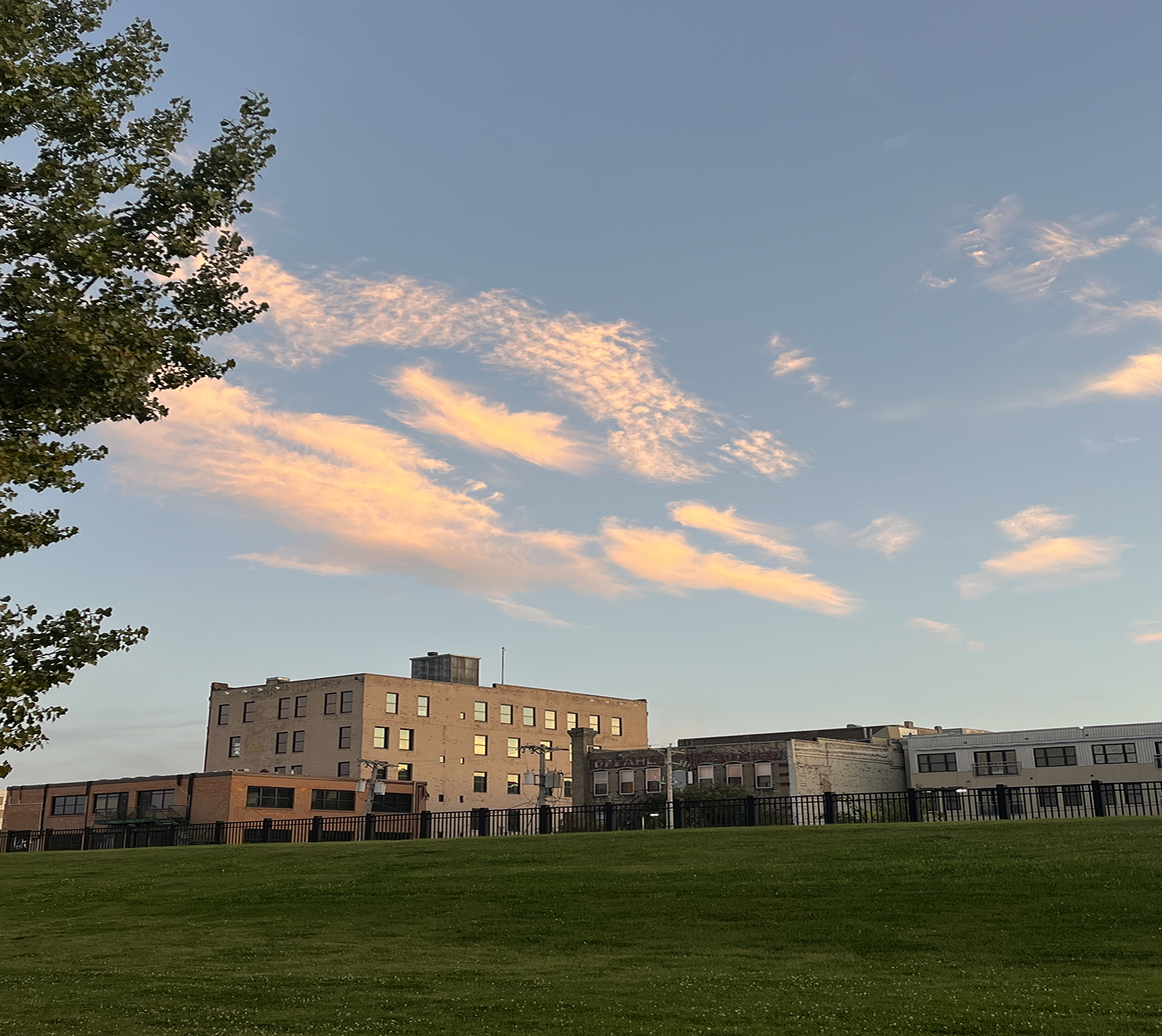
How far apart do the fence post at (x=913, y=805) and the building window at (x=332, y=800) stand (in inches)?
2096

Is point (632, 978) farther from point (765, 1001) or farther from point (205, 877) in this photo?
point (205, 877)

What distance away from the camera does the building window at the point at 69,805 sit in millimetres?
76188

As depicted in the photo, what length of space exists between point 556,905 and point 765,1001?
848cm

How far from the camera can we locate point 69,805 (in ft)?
252

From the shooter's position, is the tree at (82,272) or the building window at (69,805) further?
the building window at (69,805)

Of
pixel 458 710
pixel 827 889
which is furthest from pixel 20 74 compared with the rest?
pixel 458 710

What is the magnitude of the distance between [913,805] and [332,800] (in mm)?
54668

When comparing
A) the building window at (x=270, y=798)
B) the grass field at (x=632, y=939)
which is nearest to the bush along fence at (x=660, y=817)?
the building window at (x=270, y=798)

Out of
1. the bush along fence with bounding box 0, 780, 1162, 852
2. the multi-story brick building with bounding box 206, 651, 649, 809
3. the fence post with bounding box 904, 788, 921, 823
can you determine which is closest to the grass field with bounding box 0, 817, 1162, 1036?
the fence post with bounding box 904, 788, 921, 823

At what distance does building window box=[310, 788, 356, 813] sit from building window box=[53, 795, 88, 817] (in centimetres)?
1588

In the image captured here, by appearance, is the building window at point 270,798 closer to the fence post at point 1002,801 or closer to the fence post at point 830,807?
the fence post at point 830,807

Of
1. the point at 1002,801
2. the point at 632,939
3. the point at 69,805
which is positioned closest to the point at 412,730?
the point at 69,805

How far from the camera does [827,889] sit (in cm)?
A: 1975

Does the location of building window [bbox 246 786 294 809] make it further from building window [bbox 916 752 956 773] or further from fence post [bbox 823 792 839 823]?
fence post [bbox 823 792 839 823]
